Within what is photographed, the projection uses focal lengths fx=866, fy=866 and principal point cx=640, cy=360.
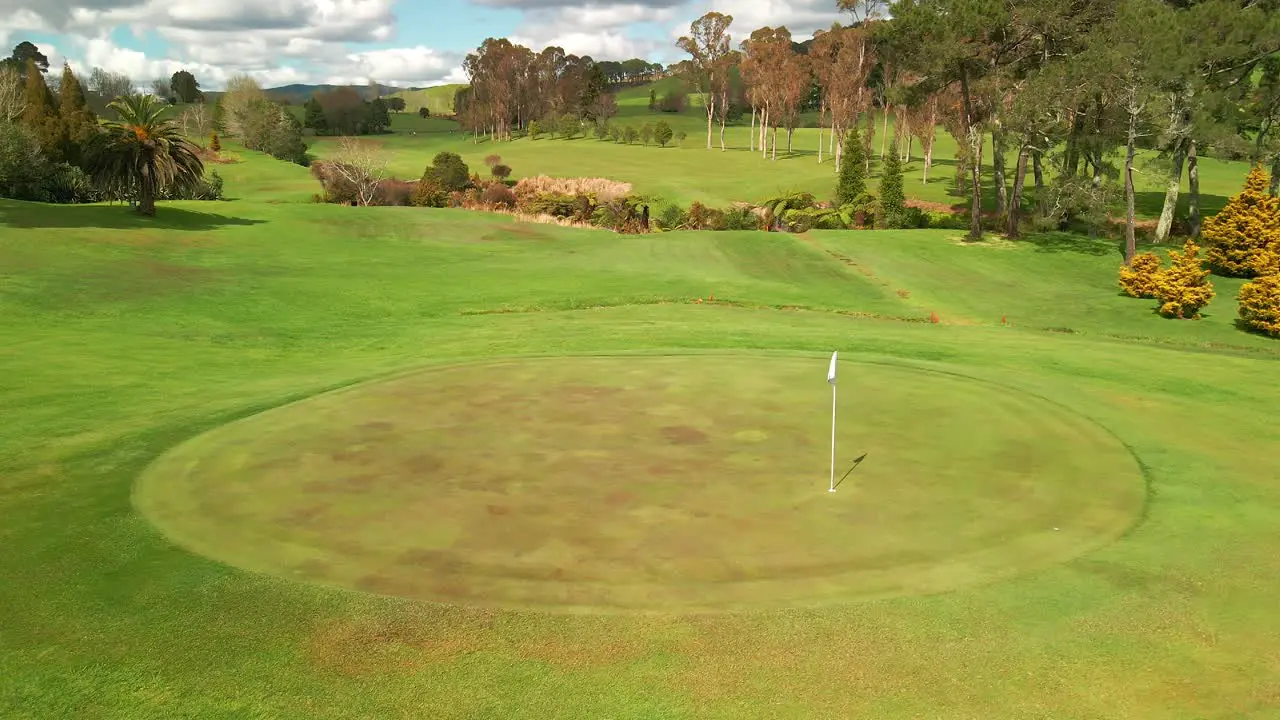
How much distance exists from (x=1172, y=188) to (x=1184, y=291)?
724 inches

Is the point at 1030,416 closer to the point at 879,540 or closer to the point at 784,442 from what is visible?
the point at 784,442

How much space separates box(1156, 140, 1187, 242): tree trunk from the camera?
46000mm

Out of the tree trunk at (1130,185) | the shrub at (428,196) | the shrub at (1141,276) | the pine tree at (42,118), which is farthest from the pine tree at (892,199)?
the pine tree at (42,118)

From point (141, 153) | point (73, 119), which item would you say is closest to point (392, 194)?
point (73, 119)

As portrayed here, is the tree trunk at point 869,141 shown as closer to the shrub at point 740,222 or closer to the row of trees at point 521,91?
the shrub at point 740,222

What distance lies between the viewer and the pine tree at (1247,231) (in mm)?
38500

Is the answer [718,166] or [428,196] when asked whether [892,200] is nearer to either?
[428,196]

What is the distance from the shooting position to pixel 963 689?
7562 millimetres

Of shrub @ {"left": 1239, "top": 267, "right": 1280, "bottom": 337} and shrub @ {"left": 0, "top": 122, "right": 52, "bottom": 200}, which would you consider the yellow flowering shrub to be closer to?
shrub @ {"left": 1239, "top": 267, "right": 1280, "bottom": 337}

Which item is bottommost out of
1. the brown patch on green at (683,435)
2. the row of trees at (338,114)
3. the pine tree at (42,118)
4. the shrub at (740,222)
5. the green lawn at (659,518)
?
the green lawn at (659,518)

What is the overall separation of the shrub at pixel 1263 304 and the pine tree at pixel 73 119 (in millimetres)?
69981

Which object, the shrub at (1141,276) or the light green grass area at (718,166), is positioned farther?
the light green grass area at (718,166)

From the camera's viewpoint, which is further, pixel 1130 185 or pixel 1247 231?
pixel 1130 185

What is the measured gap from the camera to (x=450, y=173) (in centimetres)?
8131
